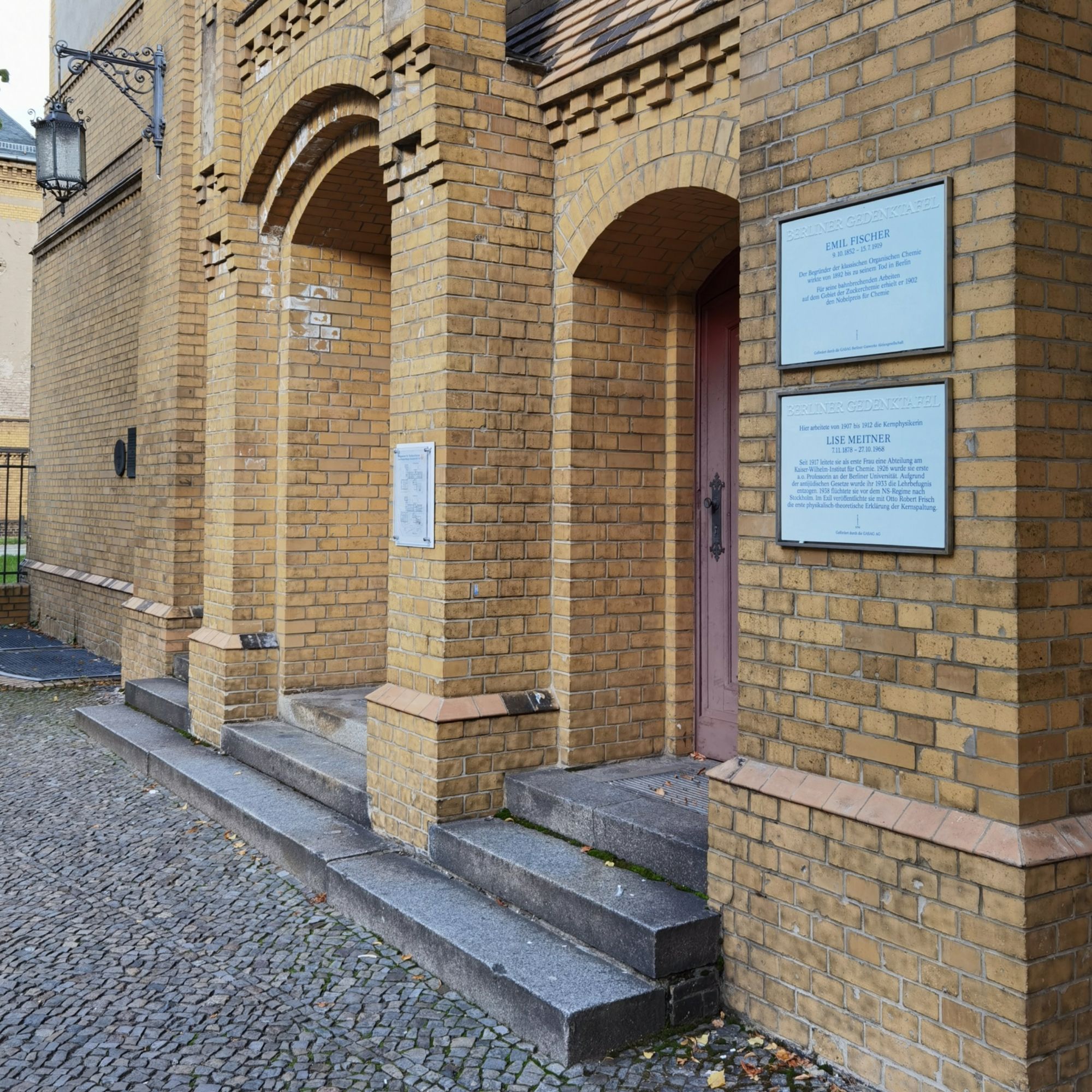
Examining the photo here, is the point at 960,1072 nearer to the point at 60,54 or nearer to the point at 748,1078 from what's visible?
the point at 748,1078

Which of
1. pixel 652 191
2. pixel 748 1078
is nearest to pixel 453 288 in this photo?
pixel 652 191

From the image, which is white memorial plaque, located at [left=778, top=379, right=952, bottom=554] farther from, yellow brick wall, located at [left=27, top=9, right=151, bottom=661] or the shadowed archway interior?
yellow brick wall, located at [left=27, top=9, right=151, bottom=661]

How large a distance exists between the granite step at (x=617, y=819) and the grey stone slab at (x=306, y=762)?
3.60ft

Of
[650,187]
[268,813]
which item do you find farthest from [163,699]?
[650,187]

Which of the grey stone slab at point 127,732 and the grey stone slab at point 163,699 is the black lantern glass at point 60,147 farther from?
the grey stone slab at point 127,732

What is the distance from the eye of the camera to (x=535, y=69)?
5641 millimetres

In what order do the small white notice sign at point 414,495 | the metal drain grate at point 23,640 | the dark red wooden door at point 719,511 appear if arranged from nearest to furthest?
the small white notice sign at point 414,495, the dark red wooden door at point 719,511, the metal drain grate at point 23,640

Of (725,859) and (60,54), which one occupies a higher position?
(60,54)

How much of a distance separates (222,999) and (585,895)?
1.45 meters

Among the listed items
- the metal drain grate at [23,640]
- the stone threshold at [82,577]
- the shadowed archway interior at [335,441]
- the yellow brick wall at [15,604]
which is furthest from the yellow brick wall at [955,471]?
the yellow brick wall at [15,604]

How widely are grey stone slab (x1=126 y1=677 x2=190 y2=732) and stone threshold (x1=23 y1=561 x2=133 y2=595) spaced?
1.64 meters

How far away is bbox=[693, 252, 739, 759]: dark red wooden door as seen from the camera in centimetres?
567

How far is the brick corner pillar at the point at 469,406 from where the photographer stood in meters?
5.34

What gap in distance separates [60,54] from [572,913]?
8975 millimetres
